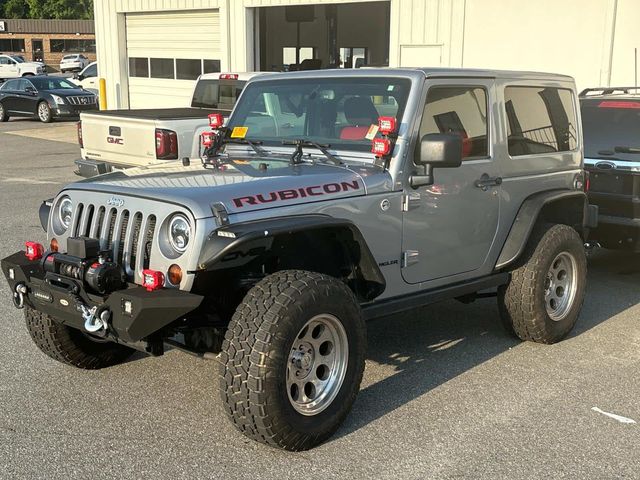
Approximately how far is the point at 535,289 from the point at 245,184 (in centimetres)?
234

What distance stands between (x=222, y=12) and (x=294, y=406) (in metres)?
15.5

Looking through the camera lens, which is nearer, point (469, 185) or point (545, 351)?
point (469, 185)

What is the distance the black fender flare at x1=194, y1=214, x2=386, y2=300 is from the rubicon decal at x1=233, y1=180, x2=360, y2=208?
11 cm

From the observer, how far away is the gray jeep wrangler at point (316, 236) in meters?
3.77

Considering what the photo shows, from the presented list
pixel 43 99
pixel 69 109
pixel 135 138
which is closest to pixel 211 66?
pixel 69 109

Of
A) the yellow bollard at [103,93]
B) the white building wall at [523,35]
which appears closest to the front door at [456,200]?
the white building wall at [523,35]

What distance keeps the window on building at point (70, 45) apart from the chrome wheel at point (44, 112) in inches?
1804

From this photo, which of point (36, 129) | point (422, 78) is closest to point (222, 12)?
point (36, 129)

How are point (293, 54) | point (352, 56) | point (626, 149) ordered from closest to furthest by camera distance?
1. point (626, 149)
2. point (352, 56)
3. point (293, 54)

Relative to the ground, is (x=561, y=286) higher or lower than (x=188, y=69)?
lower

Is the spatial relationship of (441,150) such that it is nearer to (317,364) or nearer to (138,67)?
(317,364)

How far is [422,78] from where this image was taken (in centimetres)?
476

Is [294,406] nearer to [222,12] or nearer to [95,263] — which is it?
[95,263]

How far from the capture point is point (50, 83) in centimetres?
2477
